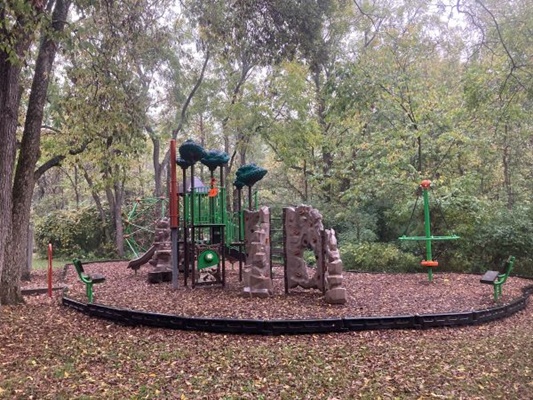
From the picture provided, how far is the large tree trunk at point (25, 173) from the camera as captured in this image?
6778mm

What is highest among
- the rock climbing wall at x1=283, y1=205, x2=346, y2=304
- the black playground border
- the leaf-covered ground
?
the rock climbing wall at x1=283, y1=205, x2=346, y2=304

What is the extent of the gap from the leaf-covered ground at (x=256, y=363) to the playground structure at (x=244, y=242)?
142cm

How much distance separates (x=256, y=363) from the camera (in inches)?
167

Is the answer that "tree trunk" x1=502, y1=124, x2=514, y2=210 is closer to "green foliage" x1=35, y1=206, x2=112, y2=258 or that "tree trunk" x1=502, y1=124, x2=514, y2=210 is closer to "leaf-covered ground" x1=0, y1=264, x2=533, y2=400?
"leaf-covered ground" x1=0, y1=264, x2=533, y2=400

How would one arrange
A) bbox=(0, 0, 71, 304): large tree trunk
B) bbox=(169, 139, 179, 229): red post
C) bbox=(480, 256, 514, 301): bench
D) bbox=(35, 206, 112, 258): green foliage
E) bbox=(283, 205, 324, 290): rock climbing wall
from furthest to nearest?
bbox=(35, 206, 112, 258): green foliage
bbox=(169, 139, 179, 229): red post
bbox=(283, 205, 324, 290): rock climbing wall
bbox=(480, 256, 514, 301): bench
bbox=(0, 0, 71, 304): large tree trunk

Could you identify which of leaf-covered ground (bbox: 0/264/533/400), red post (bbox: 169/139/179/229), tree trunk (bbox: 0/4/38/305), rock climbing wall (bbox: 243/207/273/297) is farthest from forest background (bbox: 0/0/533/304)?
rock climbing wall (bbox: 243/207/273/297)

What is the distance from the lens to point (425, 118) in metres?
12.4

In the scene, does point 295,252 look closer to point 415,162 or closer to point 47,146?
point 415,162

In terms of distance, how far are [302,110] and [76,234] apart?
10.6 meters

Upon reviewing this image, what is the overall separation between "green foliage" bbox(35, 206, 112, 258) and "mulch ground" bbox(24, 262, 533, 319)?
8.05 meters

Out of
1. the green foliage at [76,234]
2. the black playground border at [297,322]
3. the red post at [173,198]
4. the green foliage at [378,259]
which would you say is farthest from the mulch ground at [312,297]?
the green foliage at [76,234]

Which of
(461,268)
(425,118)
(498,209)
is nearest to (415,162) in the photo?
(425,118)

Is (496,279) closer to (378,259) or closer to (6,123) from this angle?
(378,259)

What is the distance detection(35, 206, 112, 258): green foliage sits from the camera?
18.1m
